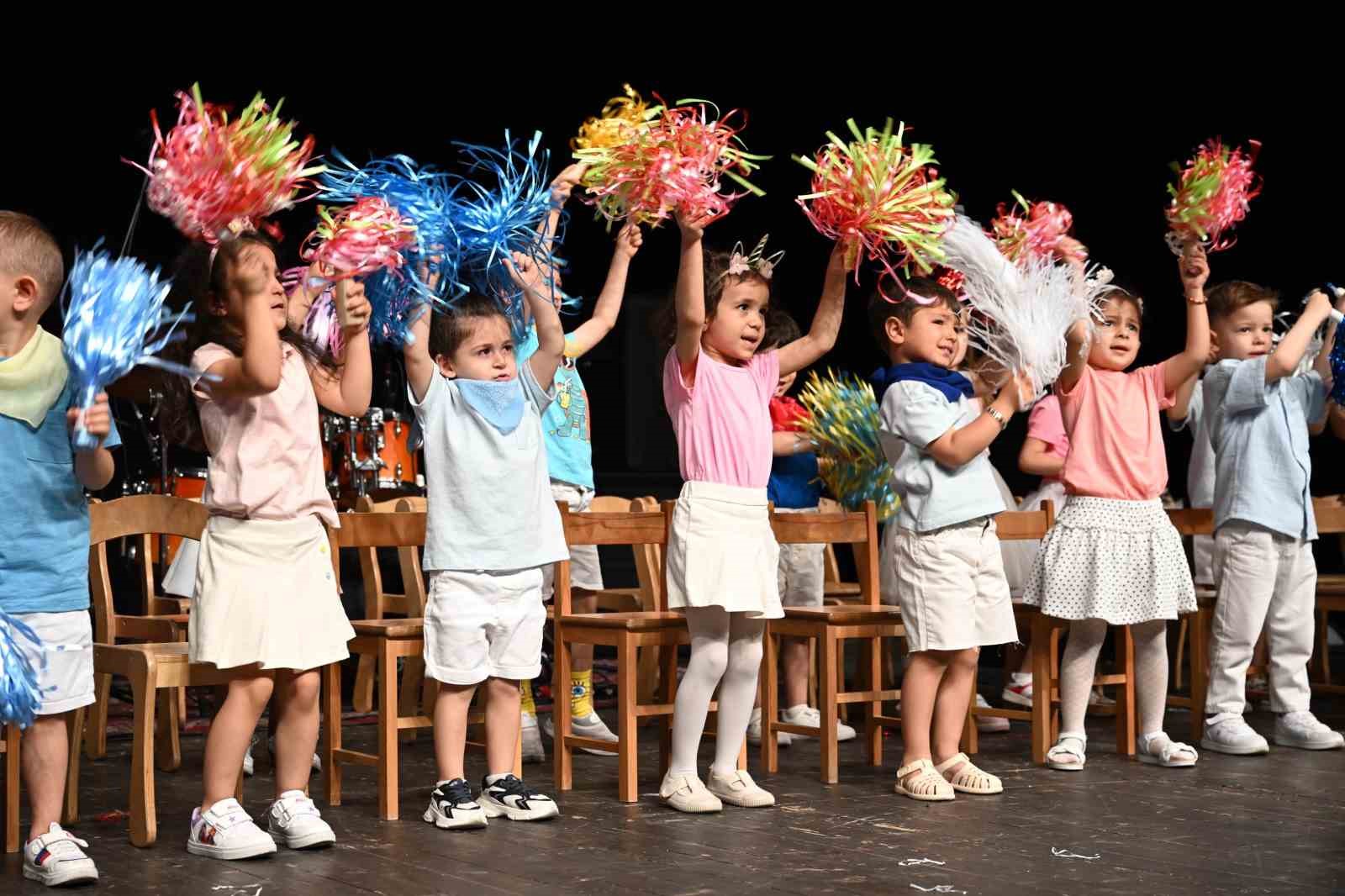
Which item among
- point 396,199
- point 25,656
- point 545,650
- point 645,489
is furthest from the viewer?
point 645,489

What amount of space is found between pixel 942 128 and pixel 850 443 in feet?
11.5

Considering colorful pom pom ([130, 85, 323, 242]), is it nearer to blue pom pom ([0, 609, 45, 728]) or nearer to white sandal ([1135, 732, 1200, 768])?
blue pom pom ([0, 609, 45, 728])

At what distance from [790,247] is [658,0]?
1.85 meters

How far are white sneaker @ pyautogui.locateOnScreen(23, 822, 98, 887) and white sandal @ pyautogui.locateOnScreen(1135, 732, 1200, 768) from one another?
2.72 metres

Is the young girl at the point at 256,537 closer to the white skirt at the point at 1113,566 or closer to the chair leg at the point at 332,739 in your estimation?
the chair leg at the point at 332,739

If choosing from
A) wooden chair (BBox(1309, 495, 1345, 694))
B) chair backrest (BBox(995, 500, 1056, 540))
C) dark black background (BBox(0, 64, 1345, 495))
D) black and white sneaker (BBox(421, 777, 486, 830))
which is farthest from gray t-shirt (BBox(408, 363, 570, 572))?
dark black background (BBox(0, 64, 1345, 495))

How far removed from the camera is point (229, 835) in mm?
3068

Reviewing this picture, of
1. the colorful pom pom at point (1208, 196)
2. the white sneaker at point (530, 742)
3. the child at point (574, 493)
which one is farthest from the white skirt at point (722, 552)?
the colorful pom pom at point (1208, 196)

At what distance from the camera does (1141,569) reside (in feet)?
14.0

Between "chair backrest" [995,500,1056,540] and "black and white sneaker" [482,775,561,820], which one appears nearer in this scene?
"black and white sneaker" [482,775,561,820]

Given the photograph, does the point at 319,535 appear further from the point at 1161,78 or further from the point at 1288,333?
the point at 1161,78

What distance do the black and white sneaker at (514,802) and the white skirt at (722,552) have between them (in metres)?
0.52

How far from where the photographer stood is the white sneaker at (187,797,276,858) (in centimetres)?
306

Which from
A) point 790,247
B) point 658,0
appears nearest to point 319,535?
point 658,0
